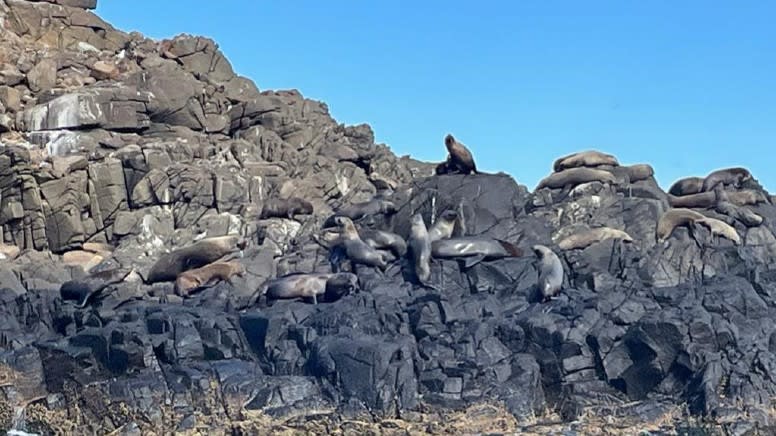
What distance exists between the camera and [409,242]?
25641 millimetres

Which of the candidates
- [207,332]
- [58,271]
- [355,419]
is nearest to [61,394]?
[207,332]

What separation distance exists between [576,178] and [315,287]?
1021 cm

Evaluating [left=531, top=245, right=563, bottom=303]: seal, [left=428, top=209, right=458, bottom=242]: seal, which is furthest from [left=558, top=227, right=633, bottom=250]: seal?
[left=428, top=209, right=458, bottom=242]: seal

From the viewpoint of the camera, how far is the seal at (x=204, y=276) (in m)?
25.8

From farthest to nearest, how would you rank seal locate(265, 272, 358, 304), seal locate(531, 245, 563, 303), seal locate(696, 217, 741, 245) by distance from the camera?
seal locate(696, 217, 741, 245) < seal locate(265, 272, 358, 304) < seal locate(531, 245, 563, 303)

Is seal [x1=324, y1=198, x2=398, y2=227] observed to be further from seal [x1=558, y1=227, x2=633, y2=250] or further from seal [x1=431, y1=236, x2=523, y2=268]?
seal [x1=558, y1=227, x2=633, y2=250]

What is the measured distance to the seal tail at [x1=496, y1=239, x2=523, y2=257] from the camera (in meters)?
25.5

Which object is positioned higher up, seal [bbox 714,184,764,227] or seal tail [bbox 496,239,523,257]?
seal [bbox 714,184,764,227]

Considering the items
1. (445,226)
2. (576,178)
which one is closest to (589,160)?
(576,178)

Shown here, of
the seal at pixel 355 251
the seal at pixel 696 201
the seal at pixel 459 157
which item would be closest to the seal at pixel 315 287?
the seal at pixel 355 251

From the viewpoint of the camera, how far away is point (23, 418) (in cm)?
1947

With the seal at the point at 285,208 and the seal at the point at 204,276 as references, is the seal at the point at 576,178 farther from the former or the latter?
the seal at the point at 204,276

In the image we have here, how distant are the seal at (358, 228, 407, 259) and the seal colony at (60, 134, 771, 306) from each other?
0.02 metres

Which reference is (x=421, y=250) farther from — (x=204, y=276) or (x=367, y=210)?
(x=204, y=276)
